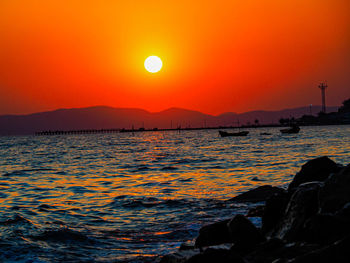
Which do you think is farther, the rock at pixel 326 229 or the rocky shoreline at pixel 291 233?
the rock at pixel 326 229

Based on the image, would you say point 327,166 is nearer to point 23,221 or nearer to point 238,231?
point 238,231

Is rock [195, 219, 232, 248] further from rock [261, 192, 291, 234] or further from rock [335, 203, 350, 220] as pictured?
rock [335, 203, 350, 220]

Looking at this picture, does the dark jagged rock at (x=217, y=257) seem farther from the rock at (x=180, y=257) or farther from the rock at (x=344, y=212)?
the rock at (x=344, y=212)

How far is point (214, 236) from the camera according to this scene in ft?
31.8

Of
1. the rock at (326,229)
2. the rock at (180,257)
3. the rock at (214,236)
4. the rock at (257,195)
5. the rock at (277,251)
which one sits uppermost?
the rock at (326,229)

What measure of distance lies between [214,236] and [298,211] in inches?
78.5

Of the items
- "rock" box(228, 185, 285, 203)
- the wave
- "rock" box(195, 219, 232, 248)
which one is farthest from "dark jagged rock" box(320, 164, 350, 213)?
"rock" box(228, 185, 285, 203)

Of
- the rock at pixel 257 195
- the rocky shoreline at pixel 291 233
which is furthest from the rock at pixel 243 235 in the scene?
the rock at pixel 257 195

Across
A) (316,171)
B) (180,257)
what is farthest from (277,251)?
(316,171)

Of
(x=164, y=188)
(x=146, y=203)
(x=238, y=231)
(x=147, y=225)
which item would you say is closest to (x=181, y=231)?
(x=147, y=225)

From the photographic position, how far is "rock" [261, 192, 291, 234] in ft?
32.9

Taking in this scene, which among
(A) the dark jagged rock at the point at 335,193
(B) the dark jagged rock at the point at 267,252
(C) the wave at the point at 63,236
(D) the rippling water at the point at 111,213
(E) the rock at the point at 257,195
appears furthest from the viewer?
(E) the rock at the point at 257,195

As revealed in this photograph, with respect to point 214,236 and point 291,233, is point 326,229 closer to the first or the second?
point 291,233

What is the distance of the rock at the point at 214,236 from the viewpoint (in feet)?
31.4
